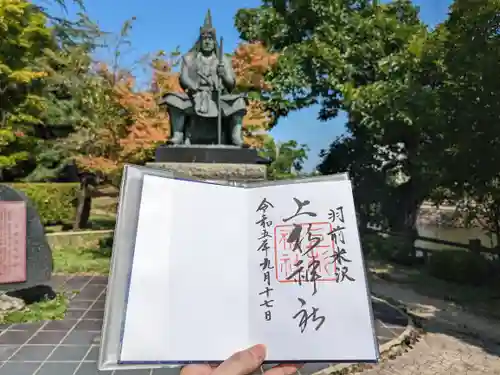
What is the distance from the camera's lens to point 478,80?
6.39 meters

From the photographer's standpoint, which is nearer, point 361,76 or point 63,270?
point 63,270

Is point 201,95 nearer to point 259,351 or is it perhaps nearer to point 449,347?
point 449,347

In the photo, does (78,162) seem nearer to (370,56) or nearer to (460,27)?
(370,56)

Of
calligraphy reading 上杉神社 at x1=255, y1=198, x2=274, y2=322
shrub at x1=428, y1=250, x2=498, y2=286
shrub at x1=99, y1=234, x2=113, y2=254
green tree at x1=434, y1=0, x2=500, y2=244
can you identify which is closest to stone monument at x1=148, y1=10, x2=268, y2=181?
green tree at x1=434, y1=0, x2=500, y2=244

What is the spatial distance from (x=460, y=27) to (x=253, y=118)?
4.95 metres

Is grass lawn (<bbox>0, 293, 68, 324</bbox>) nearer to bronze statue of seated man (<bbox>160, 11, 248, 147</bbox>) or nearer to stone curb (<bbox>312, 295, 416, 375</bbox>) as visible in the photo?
bronze statue of seated man (<bbox>160, 11, 248, 147</bbox>)

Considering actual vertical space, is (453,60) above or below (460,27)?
below

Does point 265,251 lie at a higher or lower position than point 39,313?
higher

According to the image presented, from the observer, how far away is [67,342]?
171 inches

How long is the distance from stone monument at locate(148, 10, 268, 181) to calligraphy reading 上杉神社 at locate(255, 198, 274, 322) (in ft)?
14.5

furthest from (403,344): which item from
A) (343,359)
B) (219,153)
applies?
(343,359)

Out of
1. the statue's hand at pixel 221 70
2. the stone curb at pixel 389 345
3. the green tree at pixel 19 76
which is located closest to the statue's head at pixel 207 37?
the statue's hand at pixel 221 70

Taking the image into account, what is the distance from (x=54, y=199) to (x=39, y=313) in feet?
28.5

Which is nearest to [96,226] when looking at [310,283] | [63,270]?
[63,270]
